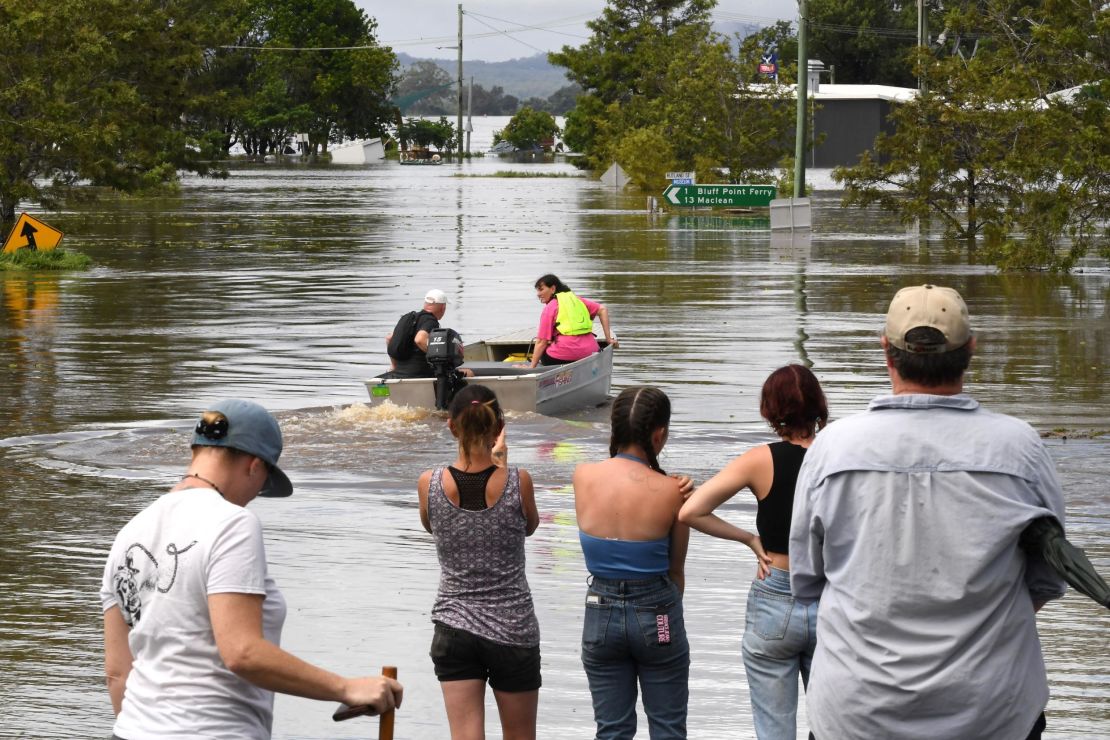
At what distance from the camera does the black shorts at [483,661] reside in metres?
5.70

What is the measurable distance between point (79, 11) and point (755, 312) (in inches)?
817

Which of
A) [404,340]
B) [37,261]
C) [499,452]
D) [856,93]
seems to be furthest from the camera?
[856,93]

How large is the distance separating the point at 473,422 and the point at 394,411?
10289 mm

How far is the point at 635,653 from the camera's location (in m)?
5.70

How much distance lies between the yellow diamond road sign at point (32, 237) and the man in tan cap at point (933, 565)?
32721mm

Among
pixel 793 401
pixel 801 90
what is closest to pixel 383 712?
pixel 793 401

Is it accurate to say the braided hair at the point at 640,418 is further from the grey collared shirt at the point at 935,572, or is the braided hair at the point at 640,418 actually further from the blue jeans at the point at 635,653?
the grey collared shirt at the point at 935,572

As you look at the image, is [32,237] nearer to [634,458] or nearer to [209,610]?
[634,458]

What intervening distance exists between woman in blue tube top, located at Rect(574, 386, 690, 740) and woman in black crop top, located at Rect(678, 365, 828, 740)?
0.19 m

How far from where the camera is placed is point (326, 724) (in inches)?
278

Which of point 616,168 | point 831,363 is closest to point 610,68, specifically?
point 616,168

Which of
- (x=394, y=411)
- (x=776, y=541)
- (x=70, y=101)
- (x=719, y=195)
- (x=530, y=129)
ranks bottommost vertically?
(x=394, y=411)

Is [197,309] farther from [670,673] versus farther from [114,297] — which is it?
[670,673]

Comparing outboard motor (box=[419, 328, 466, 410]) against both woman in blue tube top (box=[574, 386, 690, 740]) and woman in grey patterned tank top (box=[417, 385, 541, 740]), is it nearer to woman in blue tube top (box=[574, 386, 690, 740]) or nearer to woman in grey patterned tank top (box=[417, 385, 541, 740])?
woman in grey patterned tank top (box=[417, 385, 541, 740])
